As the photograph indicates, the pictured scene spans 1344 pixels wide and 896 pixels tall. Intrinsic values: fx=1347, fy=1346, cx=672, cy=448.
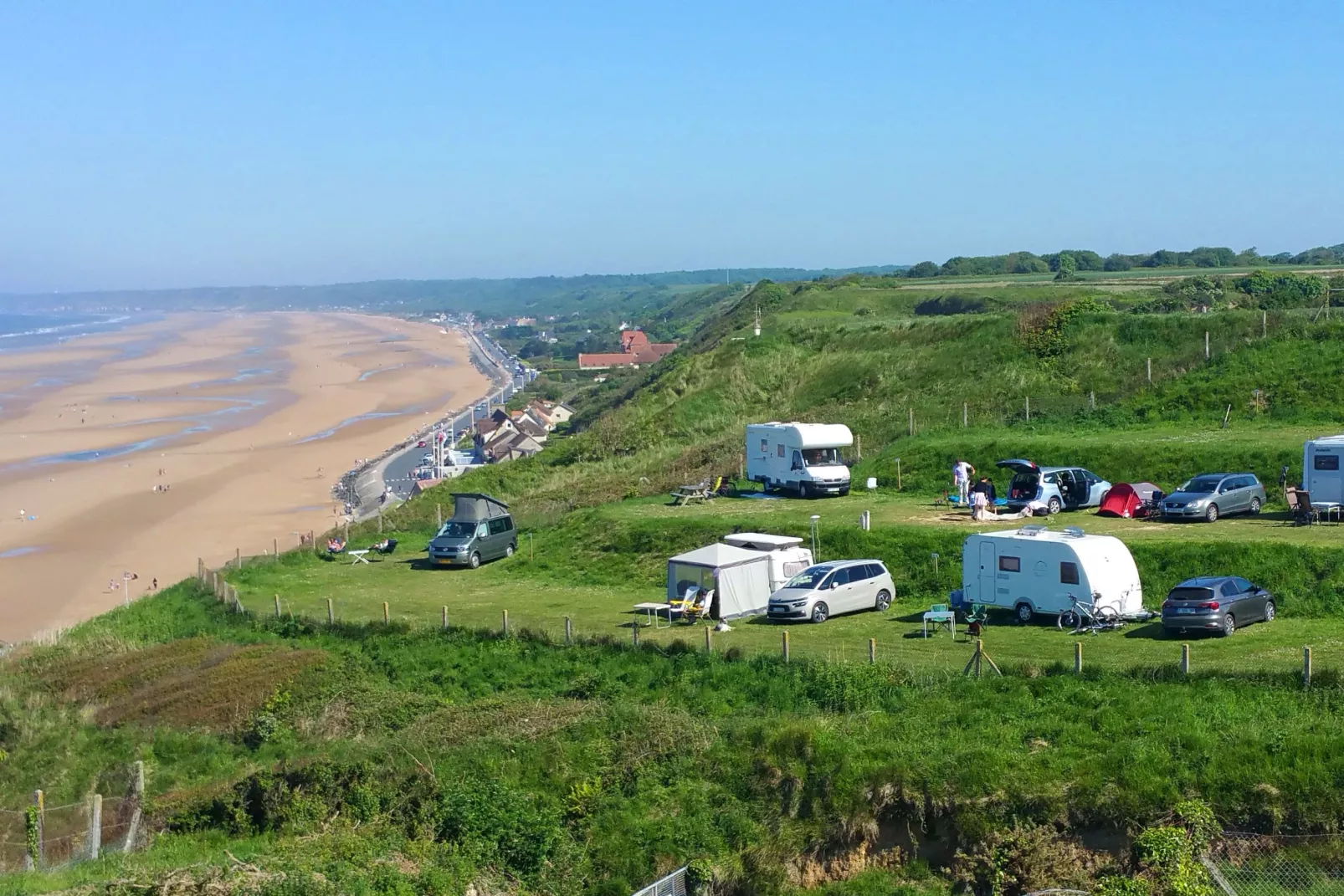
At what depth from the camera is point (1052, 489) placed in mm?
30359

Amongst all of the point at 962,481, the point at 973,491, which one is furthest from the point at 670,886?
the point at 962,481

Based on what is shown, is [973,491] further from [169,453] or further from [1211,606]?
[169,453]

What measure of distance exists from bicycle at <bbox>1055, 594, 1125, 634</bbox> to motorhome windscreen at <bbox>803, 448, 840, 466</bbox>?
13235 mm

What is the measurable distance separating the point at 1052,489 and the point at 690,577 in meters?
9.42

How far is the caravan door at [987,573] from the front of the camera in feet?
76.7

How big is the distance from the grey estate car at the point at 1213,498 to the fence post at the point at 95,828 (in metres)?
21.0

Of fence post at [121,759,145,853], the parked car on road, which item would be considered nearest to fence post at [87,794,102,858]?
fence post at [121,759,145,853]

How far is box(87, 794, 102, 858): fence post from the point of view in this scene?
1777cm

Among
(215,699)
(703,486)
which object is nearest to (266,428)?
(703,486)

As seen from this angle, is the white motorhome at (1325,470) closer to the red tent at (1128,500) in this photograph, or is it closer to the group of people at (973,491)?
the red tent at (1128,500)

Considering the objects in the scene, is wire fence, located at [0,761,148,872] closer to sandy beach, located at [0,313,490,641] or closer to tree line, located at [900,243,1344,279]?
sandy beach, located at [0,313,490,641]

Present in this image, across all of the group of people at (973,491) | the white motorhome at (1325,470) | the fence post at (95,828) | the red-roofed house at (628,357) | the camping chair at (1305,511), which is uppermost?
the white motorhome at (1325,470)

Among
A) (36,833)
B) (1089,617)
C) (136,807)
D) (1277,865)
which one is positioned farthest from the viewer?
(1089,617)

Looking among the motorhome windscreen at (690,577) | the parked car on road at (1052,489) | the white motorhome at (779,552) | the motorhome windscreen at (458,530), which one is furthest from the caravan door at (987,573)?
the motorhome windscreen at (458,530)
